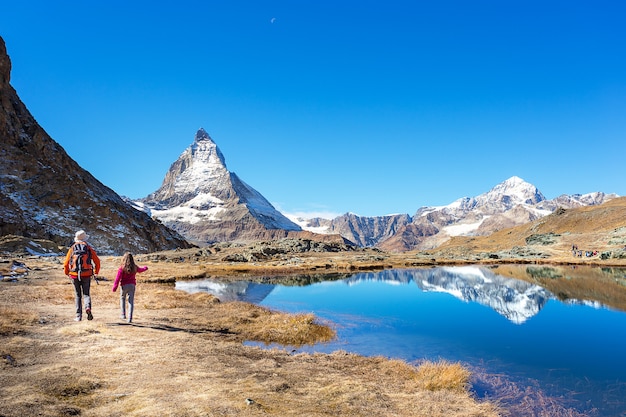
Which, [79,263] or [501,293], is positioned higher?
[79,263]

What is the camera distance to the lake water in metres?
15.1

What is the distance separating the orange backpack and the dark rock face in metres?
109

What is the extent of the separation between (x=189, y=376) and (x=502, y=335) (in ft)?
65.5

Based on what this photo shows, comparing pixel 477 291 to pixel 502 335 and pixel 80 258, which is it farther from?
pixel 80 258

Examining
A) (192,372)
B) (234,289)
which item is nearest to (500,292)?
(234,289)

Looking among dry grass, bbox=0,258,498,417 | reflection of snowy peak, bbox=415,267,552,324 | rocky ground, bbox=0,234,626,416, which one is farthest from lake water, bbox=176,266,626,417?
dry grass, bbox=0,258,498,417

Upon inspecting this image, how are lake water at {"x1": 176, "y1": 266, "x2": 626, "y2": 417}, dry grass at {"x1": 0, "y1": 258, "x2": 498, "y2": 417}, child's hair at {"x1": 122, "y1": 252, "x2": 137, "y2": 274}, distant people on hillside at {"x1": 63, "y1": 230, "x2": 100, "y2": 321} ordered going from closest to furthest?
1. dry grass at {"x1": 0, "y1": 258, "x2": 498, "y2": 417}
2. lake water at {"x1": 176, "y1": 266, "x2": 626, "y2": 417}
3. distant people on hillside at {"x1": 63, "y1": 230, "x2": 100, "y2": 321}
4. child's hair at {"x1": 122, "y1": 252, "x2": 137, "y2": 274}

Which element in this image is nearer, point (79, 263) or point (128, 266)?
point (79, 263)

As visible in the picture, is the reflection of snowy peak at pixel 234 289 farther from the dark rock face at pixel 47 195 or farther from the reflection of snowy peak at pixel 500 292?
the dark rock face at pixel 47 195

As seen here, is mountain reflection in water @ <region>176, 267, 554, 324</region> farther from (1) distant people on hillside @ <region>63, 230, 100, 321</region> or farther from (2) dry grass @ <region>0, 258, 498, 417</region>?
(1) distant people on hillside @ <region>63, 230, 100, 321</region>

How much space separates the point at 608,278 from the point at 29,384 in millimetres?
67838

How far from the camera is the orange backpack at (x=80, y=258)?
17438 millimetres

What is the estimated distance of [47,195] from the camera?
128 m

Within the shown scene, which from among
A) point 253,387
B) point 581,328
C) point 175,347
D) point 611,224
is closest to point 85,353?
point 175,347
